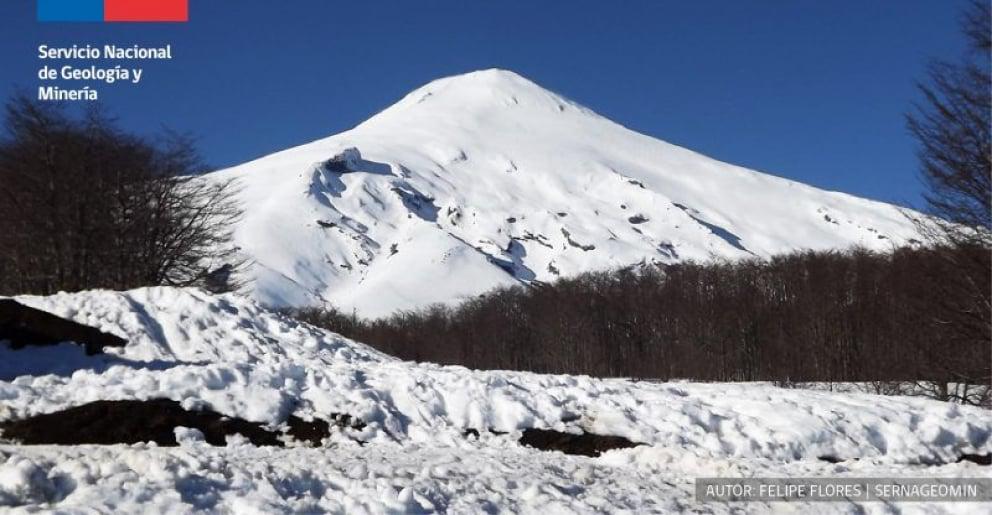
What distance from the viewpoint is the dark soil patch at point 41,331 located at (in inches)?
514

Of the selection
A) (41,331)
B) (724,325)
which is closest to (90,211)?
(41,331)

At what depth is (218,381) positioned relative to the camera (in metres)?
12.1

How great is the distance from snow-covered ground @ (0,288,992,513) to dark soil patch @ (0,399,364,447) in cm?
24

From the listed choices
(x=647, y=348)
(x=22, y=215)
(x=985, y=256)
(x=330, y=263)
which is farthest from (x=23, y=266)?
(x=330, y=263)

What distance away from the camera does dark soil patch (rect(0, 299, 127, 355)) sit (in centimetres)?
1305

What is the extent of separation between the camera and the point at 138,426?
414 inches

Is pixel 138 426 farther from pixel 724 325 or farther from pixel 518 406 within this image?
pixel 724 325

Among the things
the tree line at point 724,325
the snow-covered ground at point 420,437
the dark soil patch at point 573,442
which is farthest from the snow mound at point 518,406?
the tree line at point 724,325

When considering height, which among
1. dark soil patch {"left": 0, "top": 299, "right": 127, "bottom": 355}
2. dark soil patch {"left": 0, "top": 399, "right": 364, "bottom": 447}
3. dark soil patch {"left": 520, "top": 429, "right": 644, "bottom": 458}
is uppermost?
dark soil patch {"left": 0, "top": 299, "right": 127, "bottom": 355}

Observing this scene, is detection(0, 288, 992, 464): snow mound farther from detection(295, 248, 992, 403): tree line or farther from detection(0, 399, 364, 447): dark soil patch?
→ detection(295, 248, 992, 403): tree line

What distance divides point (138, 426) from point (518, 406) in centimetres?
594

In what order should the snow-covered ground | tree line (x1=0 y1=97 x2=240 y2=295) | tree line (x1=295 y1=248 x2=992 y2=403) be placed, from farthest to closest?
tree line (x1=295 y1=248 x2=992 y2=403) → tree line (x1=0 y1=97 x2=240 y2=295) → the snow-covered ground

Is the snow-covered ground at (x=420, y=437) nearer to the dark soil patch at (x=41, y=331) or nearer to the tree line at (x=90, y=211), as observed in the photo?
the dark soil patch at (x=41, y=331)

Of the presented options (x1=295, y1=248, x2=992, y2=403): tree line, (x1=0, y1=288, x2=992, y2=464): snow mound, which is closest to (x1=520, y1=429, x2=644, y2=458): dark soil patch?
(x1=0, y1=288, x2=992, y2=464): snow mound
